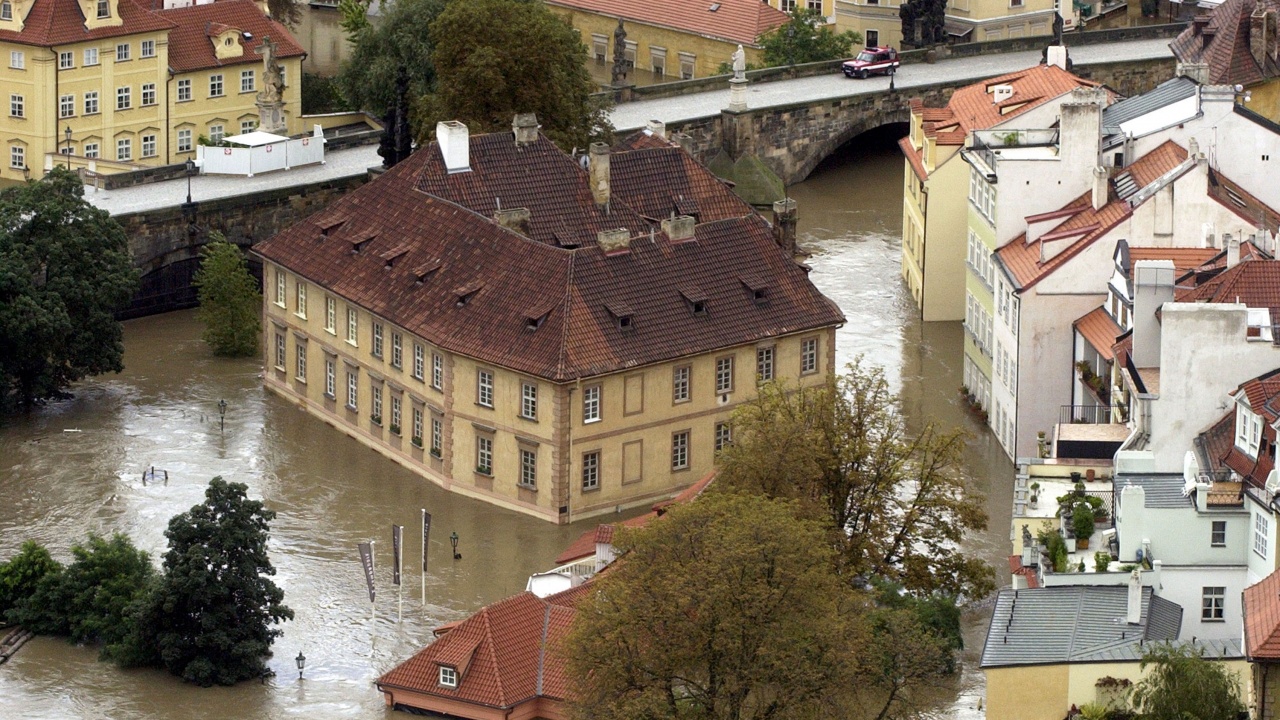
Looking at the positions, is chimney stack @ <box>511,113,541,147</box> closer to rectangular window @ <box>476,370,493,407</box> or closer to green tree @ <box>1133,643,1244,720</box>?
rectangular window @ <box>476,370,493,407</box>

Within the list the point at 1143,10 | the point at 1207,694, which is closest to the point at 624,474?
the point at 1207,694

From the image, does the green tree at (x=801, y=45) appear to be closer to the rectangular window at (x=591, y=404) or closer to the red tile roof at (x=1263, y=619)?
the rectangular window at (x=591, y=404)

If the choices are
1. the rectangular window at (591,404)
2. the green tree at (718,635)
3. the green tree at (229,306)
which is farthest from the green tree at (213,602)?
the green tree at (229,306)

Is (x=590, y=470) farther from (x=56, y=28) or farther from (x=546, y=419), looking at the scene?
(x=56, y=28)

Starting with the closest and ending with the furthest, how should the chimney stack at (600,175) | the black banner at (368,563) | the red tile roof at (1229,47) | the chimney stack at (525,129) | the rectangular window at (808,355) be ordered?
the black banner at (368,563) < the rectangular window at (808,355) < the chimney stack at (600,175) < the chimney stack at (525,129) < the red tile roof at (1229,47)

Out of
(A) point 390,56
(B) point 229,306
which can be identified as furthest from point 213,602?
(A) point 390,56

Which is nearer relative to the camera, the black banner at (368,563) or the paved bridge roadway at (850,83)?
the black banner at (368,563)

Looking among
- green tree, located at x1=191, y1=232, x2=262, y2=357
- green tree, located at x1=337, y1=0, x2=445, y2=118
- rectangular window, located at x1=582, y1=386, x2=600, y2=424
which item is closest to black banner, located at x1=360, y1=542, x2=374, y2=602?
rectangular window, located at x1=582, y1=386, x2=600, y2=424
